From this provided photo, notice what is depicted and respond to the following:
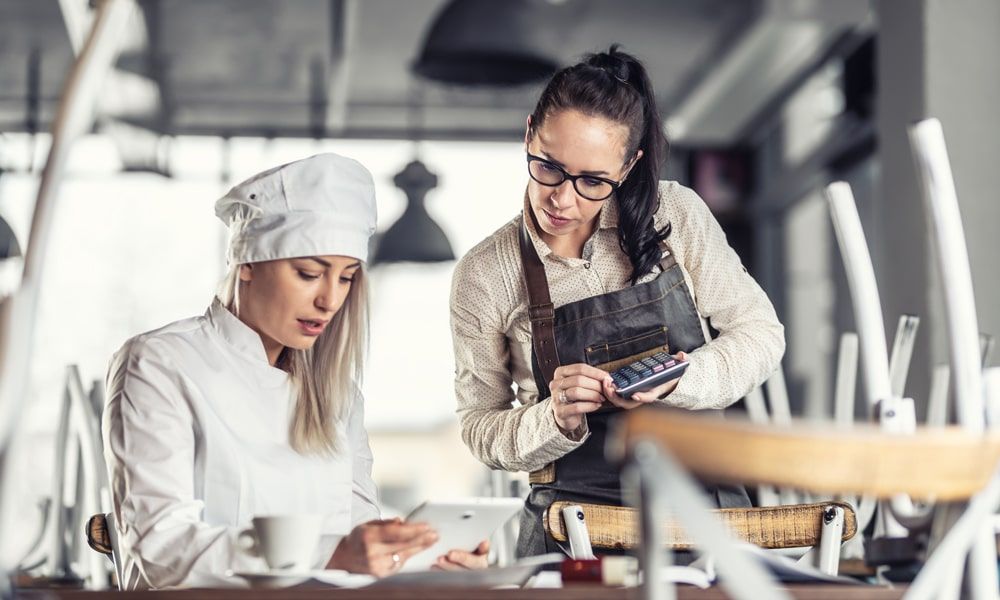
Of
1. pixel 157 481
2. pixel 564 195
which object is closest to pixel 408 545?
pixel 157 481

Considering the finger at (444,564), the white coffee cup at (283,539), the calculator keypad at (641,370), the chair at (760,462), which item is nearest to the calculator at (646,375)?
the calculator keypad at (641,370)

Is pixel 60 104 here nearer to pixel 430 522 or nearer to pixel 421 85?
A: pixel 430 522

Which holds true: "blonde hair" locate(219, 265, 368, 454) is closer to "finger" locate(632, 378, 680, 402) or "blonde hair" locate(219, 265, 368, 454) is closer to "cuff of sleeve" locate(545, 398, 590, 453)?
"cuff of sleeve" locate(545, 398, 590, 453)

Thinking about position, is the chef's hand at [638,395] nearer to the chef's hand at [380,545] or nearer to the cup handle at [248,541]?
the chef's hand at [380,545]

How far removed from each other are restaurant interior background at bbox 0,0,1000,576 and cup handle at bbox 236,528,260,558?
4.16 m

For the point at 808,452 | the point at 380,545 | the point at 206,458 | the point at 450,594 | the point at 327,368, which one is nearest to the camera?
the point at 808,452

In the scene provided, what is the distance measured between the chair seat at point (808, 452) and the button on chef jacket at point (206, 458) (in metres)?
0.77

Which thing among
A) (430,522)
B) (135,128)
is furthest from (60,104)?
(135,128)

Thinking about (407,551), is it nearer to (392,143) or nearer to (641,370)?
(641,370)

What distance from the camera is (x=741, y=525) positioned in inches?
72.3

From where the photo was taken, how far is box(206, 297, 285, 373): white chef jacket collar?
1.94 meters

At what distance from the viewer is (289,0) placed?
6383mm

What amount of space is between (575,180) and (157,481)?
0.85 metres

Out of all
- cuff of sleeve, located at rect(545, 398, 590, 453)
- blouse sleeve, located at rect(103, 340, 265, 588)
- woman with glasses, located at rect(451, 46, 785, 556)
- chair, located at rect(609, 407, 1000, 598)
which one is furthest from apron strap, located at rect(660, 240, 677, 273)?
chair, located at rect(609, 407, 1000, 598)
